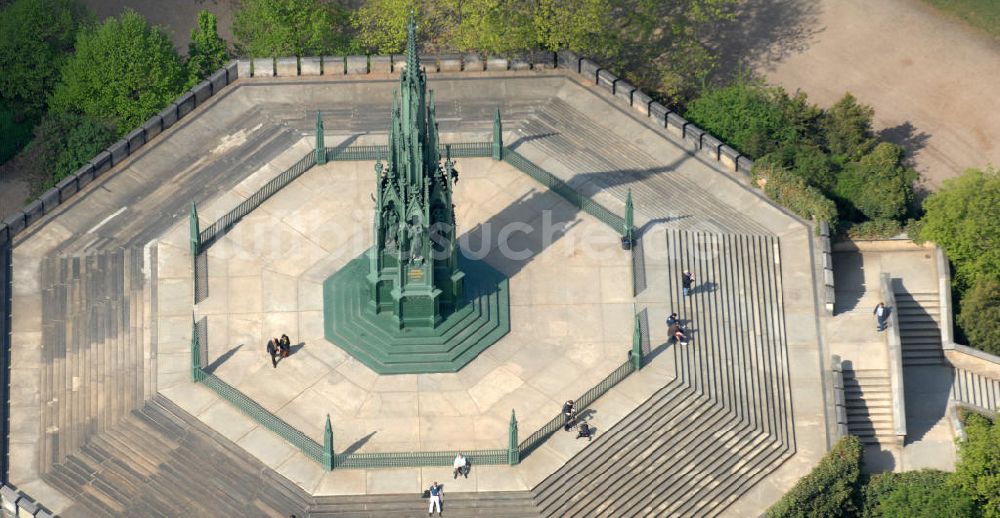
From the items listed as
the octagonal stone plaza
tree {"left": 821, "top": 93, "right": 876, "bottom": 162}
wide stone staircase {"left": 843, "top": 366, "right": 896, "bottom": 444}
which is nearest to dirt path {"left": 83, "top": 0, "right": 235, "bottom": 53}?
the octagonal stone plaza

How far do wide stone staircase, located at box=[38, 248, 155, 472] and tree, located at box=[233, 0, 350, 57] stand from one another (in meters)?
20.0

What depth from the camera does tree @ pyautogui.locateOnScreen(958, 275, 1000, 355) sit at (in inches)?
5364

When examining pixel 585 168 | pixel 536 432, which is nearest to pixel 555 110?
pixel 585 168

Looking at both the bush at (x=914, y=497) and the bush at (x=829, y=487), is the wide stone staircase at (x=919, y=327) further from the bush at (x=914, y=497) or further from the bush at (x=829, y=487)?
the bush at (x=829, y=487)

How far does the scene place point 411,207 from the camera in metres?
124

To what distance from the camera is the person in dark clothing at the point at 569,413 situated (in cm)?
12581

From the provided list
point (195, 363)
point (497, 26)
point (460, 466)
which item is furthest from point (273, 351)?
point (497, 26)

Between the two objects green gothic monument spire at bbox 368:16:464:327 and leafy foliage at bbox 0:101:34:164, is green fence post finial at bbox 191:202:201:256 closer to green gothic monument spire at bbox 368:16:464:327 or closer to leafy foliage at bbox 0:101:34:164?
green gothic monument spire at bbox 368:16:464:327

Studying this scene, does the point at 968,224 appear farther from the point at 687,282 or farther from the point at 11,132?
the point at 11,132

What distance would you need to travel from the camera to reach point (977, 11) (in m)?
160

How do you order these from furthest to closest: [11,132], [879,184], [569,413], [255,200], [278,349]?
[11,132] → [879,184] → [255,200] → [278,349] → [569,413]

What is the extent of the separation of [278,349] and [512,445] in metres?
15.1

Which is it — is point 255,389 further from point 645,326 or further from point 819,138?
point 819,138

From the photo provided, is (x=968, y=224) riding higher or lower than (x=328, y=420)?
higher
